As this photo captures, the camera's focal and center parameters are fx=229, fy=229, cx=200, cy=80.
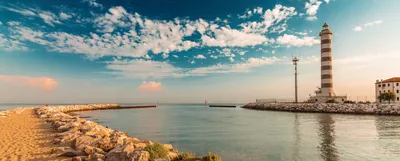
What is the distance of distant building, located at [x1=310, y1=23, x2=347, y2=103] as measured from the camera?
196ft

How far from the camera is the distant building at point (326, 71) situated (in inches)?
2350

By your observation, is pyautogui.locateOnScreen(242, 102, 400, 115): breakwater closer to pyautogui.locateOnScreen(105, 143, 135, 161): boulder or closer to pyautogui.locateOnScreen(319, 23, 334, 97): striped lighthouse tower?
pyautogui.locateOnScreen(319, 23, 334, 97): striped lighthouse tower

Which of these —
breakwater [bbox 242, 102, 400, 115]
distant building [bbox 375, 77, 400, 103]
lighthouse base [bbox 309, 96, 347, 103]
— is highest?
distant building [bbox 375, 77, 400, 103]

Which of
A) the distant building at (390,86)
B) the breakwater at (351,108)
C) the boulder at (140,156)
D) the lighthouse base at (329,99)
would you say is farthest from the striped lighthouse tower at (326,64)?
the boulder at (140,156)

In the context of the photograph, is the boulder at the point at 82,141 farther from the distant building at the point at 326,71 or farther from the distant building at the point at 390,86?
the distant building at the point at 390,86

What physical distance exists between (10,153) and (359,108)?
191ft

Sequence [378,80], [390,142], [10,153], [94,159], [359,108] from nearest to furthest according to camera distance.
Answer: [94,159] < [10,153] < [390,142] < [359,108] < [378,80]

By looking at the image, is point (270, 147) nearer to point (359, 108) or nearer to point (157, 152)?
point (157, 152)

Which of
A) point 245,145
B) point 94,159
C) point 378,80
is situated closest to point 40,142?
point 94,159

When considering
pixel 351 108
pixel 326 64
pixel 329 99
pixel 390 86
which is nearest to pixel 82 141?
pixel 351 108

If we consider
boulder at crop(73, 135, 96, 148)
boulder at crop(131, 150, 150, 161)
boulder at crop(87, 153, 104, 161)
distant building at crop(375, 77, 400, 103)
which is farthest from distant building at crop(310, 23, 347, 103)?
boulder at crop(87, 153, 104, 161)

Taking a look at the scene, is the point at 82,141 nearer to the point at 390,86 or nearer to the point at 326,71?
the point at 326,71

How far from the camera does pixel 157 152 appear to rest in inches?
364

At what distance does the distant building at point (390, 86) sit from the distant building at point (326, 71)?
16994 mm
